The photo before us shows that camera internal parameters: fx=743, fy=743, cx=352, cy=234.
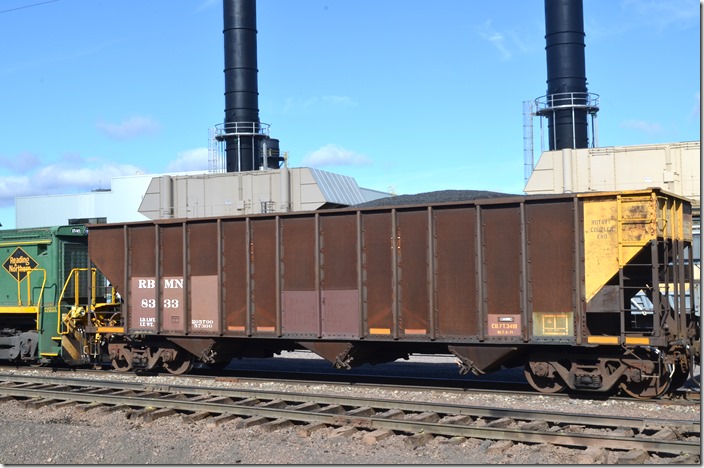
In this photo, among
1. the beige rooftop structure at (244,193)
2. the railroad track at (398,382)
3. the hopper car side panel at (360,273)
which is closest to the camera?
the railroad track at (398,382)

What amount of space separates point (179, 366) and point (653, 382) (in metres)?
9.65

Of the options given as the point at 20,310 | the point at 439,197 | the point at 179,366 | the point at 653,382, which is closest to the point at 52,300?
the point at 20,310

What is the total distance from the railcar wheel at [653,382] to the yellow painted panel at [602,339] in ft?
2.15

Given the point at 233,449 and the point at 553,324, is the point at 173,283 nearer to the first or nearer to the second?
the point at 233,449

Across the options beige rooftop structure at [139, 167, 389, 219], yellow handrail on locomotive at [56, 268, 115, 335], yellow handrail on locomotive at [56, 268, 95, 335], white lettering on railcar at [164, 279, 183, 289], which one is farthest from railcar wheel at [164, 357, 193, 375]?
beige rooftop structure at [139, 167, 389, 219]

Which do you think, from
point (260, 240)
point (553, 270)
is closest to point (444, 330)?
point (553, 270)

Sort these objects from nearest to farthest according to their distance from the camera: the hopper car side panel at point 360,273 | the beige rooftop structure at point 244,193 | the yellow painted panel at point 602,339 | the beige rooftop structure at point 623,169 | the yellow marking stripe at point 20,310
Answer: the yellow painted panel at point 602,339 → the hopper car side panel at point 360,273 → the yellow marking stripe at point 20,310 → the beige rooftop structure at point 623,169 → the beige rooftop structure at point 244,193

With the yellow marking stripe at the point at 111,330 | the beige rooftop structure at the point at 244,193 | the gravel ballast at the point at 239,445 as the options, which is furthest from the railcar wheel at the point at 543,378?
the beige rooftop structure at the point at 244,193

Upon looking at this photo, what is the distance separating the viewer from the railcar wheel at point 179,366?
1606 cm

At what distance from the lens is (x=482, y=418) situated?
34.4 ft

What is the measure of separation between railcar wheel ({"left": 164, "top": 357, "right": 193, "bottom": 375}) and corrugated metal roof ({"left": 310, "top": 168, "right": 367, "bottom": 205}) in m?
27.4

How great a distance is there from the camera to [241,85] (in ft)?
137

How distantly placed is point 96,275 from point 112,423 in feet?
24.5

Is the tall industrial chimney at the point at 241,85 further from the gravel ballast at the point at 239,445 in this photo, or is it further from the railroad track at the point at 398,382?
the gravel ballast at the point at 239,445
